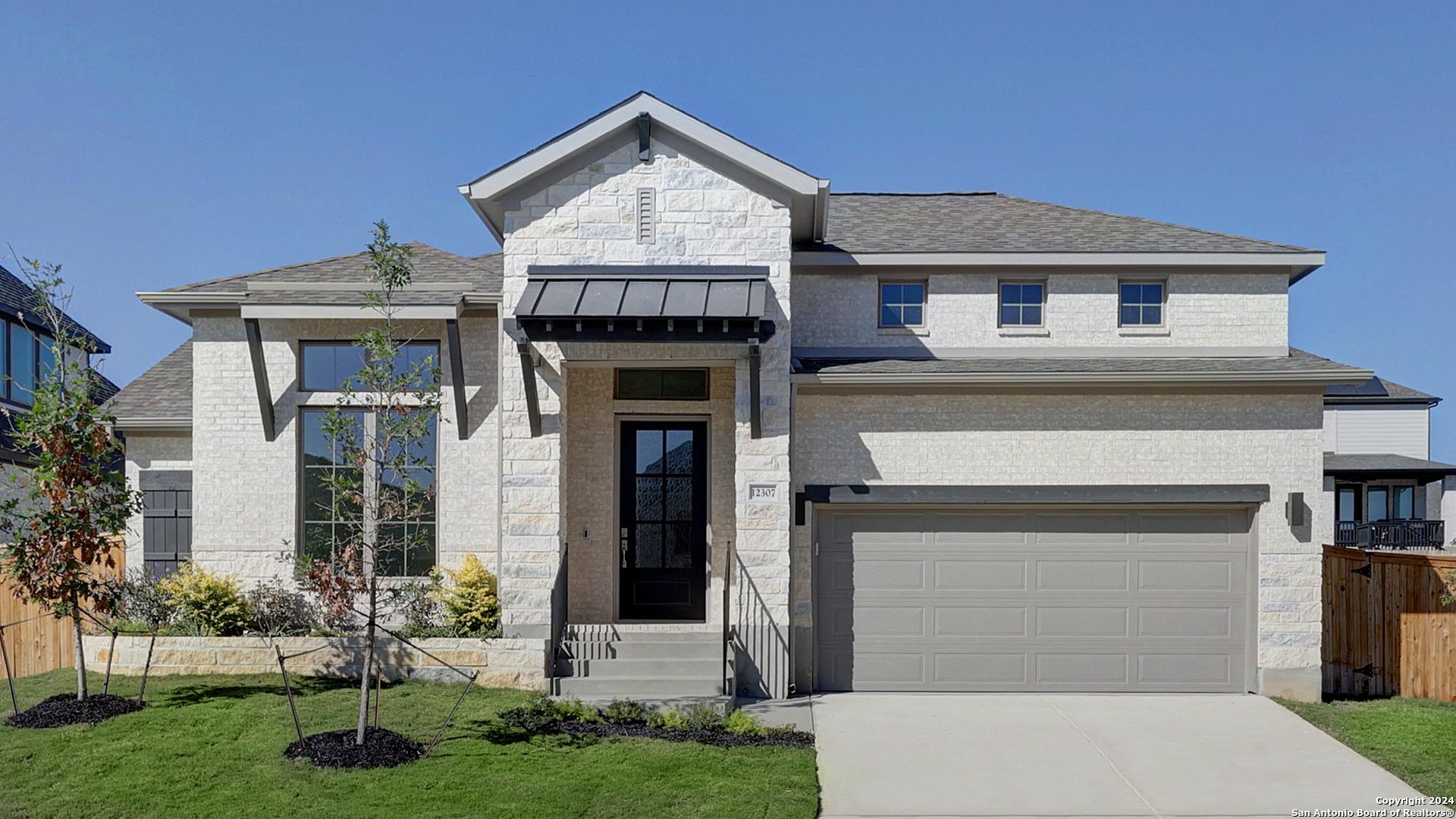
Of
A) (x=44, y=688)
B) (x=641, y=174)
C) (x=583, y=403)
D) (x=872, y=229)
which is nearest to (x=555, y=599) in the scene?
(x=583, y=403)

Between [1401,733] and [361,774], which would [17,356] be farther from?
[1401,733]

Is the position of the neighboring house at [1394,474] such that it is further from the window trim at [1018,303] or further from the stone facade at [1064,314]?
the window trim at [1018,303]

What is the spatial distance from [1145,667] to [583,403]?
23.7 ft

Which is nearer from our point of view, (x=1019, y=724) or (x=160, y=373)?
(x=1019, y=724)

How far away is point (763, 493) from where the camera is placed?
429 inches

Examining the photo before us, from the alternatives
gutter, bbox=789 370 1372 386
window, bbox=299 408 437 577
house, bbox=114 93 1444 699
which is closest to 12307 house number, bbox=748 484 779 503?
house, bbox=114 93 1444 699

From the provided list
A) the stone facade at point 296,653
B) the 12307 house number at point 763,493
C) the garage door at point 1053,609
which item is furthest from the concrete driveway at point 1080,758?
the stone facade at point 296,653

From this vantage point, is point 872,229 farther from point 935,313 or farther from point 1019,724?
point 1019,724

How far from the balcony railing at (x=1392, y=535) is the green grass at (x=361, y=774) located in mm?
24047

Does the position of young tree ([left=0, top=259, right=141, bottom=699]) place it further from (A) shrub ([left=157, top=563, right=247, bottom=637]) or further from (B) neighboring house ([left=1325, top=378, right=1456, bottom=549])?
(B) neighboring house ([left=1325, top=378, right=1456, bottom=549])

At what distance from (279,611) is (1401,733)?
12014 mm

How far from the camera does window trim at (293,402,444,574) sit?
39.7 feet

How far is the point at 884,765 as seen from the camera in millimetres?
8555

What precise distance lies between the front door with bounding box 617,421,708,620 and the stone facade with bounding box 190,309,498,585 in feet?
5.42
